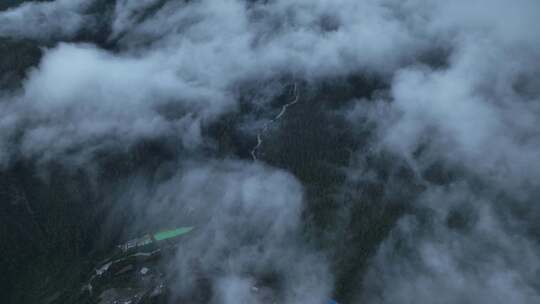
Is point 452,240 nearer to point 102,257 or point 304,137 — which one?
point 304,137

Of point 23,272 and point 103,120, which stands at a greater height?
point 103,120

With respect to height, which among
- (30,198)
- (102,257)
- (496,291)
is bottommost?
(496,291)

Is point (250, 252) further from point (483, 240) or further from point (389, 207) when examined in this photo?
point (483, 240)

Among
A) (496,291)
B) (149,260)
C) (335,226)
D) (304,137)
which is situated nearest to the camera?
(496,291)

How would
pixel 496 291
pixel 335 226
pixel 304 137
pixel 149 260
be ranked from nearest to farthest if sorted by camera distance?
1. pixel 496 291
2. pixel 149 260
3. pixel 335 226
4. pixel 304 137

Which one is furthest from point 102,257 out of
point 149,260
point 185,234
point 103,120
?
point 103,120

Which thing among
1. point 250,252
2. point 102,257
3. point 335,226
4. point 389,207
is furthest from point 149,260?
point 389,207

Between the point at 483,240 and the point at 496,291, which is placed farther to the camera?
the point at 483,240
